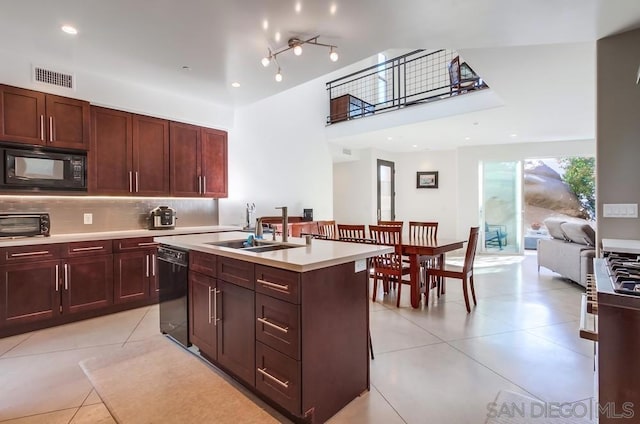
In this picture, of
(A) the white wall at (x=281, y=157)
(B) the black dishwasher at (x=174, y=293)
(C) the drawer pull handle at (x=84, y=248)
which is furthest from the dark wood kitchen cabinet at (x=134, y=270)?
(A) the white wall at (x=281, y=157)

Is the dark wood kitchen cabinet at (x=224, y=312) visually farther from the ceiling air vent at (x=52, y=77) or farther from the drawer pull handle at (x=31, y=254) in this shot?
the ceiling air vent at (x=52, y=77)

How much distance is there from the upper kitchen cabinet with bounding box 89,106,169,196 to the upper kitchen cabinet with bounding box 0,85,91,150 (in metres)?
0.15

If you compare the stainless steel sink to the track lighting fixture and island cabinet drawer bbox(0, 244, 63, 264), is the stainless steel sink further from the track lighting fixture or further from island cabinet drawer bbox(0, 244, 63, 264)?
island cabinet drawer bbox(0, 244, 63, 264)

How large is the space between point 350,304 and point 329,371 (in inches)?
15.8

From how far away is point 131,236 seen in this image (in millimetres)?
3713

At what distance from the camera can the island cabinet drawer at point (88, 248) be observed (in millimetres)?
3284

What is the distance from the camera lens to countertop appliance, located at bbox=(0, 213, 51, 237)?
3.10 metres

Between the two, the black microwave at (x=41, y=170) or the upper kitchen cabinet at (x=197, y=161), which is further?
the upper kitchen cabinet at (x=197, y=161)

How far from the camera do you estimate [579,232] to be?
4.70m

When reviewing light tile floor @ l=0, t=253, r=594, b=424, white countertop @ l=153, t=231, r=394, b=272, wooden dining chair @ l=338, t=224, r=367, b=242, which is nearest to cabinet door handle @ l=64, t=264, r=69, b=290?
light tile floor @ l=0, t=253, r=594, b=424

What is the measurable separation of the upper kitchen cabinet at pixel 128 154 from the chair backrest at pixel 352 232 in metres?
2.46

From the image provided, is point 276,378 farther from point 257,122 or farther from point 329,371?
point 257,122

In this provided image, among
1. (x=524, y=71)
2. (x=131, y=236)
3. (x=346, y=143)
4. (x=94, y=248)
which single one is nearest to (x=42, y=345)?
(x=94, y=248)

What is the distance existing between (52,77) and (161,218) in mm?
1908
